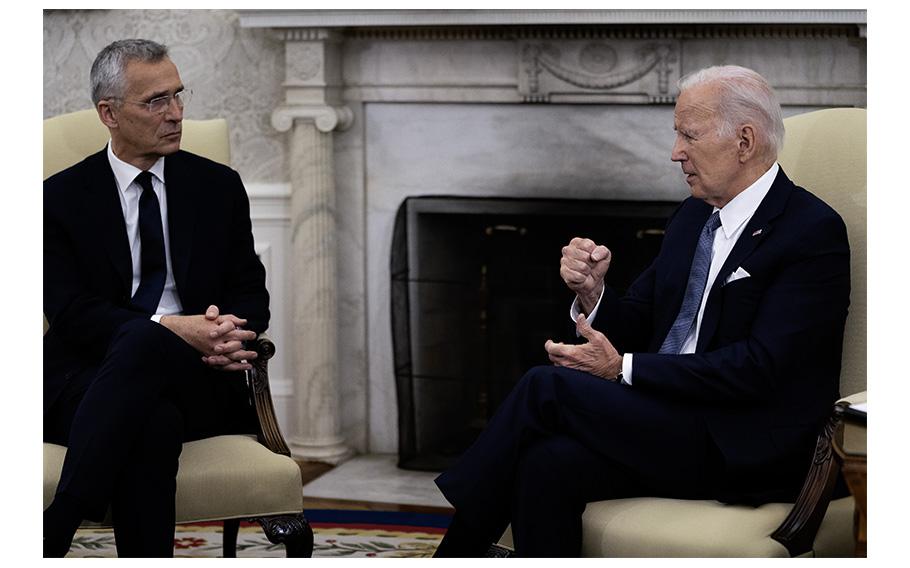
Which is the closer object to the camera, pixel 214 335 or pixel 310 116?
pixel 214 335

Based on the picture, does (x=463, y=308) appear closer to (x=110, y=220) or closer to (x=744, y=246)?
(x=110, y=220)

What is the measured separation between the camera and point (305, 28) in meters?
3.96

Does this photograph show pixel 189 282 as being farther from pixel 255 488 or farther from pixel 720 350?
pixel 720 350

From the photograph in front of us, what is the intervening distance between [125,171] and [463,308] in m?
1.74

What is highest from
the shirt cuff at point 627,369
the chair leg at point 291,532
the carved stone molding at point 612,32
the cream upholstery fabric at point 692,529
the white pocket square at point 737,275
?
the carved stone molding at point 612,32

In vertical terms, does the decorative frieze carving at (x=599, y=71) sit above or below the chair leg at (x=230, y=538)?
above

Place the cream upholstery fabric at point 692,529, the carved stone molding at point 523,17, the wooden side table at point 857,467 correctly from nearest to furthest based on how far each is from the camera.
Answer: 1. the wooden side table at point 857,467
2. the cream upholstery fabric at point 692,529
3. the carved stone molding at point 523,17

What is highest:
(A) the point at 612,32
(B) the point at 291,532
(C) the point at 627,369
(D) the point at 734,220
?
(A) the point at 612,32

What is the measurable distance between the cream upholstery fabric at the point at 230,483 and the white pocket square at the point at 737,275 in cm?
89

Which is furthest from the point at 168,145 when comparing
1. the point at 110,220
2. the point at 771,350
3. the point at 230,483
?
the point at 771,350

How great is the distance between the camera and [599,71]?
3.87 metres

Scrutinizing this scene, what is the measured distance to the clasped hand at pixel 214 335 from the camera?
2.35 metres

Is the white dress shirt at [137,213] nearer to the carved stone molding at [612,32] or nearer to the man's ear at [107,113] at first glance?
the man's ear at [107,113]

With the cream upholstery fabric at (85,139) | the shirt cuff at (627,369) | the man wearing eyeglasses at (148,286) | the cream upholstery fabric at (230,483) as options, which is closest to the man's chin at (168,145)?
the man wearing eyeglasses at (148,286)
